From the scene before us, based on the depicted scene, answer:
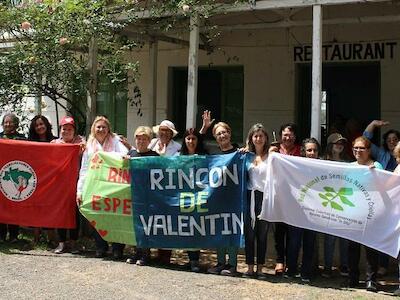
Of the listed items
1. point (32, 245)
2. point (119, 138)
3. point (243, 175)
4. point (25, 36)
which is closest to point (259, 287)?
point (243, 175)

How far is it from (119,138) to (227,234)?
5.96 feet

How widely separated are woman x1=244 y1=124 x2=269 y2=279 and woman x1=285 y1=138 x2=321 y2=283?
0.26m

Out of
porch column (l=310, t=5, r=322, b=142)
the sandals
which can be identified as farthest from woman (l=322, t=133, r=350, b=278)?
porch column (l=310, t=5, r=322, b=142)

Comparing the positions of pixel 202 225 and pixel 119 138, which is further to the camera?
pixel 119 138

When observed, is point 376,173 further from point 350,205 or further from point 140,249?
point 140,249

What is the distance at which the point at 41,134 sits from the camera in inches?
290

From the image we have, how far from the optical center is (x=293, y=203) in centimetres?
586

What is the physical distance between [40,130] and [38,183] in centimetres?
70

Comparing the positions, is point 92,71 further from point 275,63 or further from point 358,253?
point 358,253

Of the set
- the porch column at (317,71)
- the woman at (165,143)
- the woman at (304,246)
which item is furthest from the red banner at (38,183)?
the porch column at (317,71)

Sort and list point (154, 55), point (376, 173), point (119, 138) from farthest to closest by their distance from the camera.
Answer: point (154, 55) → point (119, 138) → point (376, 173)

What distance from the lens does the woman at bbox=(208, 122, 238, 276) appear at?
19.8 ft

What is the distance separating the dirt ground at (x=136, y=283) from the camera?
5324 millimetres

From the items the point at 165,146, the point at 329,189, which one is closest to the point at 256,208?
the point at 329,189
